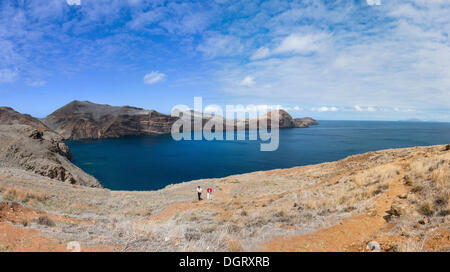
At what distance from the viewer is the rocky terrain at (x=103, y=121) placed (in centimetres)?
11951

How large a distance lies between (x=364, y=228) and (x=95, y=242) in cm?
932

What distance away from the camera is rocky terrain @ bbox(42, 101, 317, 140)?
119506 mm

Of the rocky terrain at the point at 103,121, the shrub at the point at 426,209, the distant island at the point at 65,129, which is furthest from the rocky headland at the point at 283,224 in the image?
the rocky terrain at the point at 103,121

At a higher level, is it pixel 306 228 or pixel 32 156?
pixel 32 156

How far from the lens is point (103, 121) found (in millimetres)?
132500

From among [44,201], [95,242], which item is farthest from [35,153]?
[95,242]

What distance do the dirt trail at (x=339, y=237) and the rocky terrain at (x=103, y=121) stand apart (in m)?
137

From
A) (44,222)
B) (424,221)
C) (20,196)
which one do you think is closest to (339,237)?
(424,221)

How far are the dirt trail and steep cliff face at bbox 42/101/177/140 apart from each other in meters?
137

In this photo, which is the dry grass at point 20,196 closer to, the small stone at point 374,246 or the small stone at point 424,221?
the small stone at point 374,246

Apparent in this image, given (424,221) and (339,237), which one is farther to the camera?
(339,237)

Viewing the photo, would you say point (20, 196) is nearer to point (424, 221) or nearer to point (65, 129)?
point (424, 221)

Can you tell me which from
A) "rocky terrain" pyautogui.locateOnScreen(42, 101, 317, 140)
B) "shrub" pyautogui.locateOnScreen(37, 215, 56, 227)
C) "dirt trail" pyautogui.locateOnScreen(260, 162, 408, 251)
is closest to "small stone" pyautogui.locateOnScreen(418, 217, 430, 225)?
"dirt trail" pyautogui.locateOnScreen(260, 162, 408, 251)
